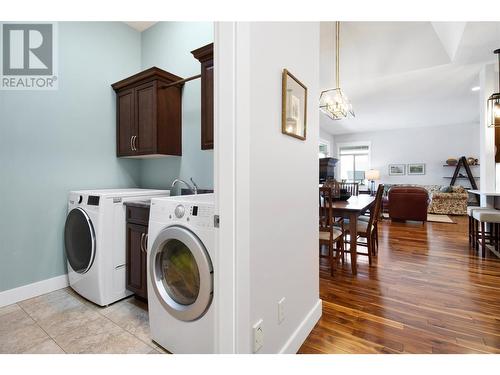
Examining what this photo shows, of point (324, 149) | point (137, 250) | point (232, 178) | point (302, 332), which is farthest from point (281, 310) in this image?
point (324, 149)

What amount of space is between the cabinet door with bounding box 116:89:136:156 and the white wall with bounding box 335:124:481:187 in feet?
27.3

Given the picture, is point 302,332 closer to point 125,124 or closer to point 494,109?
point 125,124

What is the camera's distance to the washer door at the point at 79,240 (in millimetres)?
2053

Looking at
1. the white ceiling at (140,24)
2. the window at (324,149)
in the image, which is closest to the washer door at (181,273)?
the white ceiling at (140,24)

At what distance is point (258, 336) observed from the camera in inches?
45.1

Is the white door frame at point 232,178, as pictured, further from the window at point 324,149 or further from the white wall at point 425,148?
the white wall at point 425,148

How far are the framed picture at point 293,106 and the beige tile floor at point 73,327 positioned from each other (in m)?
1.55

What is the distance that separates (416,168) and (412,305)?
755cm

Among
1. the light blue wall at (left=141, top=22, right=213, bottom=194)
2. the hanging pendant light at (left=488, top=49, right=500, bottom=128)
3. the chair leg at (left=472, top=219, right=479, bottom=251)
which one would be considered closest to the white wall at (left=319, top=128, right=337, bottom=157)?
the hanging pendant light at (left=488, top=49, right=500, bottom=128)

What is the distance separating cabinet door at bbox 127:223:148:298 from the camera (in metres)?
1.96

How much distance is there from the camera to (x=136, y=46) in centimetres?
294
